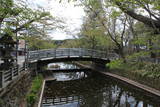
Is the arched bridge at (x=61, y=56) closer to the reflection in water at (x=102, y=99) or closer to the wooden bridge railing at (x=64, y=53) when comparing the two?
the wooden bridge railing at (x=64, y=53)

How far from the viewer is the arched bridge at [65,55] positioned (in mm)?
17984

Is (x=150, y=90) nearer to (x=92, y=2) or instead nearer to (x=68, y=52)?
(x=92, y=2)

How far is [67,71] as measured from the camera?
23766 millimetres

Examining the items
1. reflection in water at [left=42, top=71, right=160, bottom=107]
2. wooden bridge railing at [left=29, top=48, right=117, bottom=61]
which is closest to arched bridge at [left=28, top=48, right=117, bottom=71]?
wooden bridge railing at [left=29, top=48, right=117, bottom=61]

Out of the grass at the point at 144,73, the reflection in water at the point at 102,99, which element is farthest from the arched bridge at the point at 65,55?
the reflection in water at the point at 102,99

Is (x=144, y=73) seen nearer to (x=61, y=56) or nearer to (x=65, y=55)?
(x=65, y=55)

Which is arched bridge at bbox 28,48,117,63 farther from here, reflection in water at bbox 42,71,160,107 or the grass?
reflection in water at bbox 42,71,160,107

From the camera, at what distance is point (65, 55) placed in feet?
64.7

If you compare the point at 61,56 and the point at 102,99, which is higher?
the point at 61,56

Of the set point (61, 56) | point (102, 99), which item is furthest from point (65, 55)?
point (102, 99)

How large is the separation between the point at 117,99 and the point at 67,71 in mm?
13095

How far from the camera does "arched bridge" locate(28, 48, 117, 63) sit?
1798 centimetres

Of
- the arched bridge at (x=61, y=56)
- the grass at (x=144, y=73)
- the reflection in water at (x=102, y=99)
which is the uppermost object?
the arched bridge at (x=61, y=56)

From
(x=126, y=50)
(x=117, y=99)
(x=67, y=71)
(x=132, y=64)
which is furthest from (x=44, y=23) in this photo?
(x=126, y=50)
